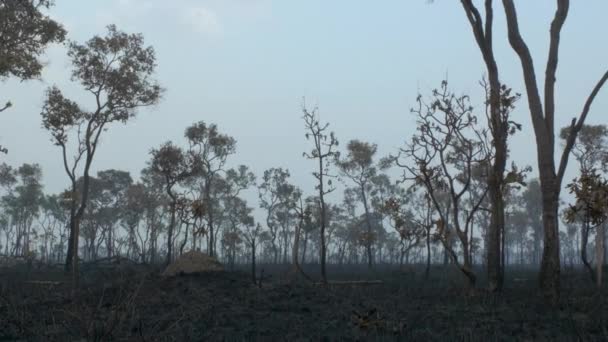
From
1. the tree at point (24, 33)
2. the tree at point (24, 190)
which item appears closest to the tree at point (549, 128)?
the tree at point (24, 33)

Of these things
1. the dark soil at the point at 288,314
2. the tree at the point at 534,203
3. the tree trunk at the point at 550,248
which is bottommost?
the dark soil at the point at 288,314

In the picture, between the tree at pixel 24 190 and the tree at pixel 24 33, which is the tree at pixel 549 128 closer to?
the tree at pixel 24 33

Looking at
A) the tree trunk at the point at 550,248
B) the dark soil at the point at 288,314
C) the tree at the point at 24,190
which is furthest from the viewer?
the tree at the point at 24,190

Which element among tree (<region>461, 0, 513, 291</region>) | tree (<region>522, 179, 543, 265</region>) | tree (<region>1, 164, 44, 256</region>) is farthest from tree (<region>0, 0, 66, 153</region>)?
tree (<region>522, 179, 543, 265</region>)

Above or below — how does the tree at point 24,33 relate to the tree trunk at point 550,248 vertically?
above

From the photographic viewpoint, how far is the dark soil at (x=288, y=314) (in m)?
8.90

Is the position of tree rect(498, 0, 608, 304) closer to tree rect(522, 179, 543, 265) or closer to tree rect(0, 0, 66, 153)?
tree rect(0, 0, 66, 153)

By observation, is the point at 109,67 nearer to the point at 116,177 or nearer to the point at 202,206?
the point at 202,206

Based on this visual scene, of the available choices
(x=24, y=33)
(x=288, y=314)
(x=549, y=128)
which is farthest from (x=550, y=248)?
(x=24, y=33)

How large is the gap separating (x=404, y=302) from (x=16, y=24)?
1542 centimetres

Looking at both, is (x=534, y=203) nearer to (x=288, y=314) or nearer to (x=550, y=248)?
(x=550, y=248)

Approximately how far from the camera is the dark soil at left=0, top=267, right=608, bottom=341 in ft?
29.2

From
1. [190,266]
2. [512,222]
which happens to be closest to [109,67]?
[190,266]

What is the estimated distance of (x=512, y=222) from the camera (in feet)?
276
